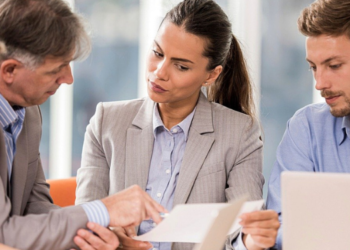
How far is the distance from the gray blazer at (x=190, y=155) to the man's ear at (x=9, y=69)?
0.66m

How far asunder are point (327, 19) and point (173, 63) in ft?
1.83

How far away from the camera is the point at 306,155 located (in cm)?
189

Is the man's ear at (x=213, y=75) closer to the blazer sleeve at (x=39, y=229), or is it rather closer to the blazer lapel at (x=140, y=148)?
the blazer lapel at (x=140, y=148)

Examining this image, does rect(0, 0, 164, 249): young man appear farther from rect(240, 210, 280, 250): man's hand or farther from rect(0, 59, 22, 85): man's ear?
rect(240, 210, 280, 250): man's hand

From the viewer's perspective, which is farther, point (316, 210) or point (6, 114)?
point (6, 114)

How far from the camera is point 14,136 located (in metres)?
1.61

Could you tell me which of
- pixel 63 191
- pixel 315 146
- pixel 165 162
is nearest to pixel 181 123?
pixel 165 162

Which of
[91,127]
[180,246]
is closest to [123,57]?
[91,127]

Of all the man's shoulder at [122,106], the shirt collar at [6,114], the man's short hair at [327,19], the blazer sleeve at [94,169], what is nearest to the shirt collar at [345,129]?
the man's short hair at [327,19]

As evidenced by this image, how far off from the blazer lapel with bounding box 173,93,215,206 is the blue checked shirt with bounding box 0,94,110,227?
0.54 metres

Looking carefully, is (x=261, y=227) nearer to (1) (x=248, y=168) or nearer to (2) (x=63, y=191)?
(1) (x=248, y=168)

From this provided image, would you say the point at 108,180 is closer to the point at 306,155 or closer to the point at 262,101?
the point at 306,155

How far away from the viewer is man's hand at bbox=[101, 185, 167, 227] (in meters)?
1.39

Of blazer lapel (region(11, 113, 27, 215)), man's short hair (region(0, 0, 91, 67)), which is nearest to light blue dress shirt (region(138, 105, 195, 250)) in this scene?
blazer lapel (region(11, 113, 27, 215))
